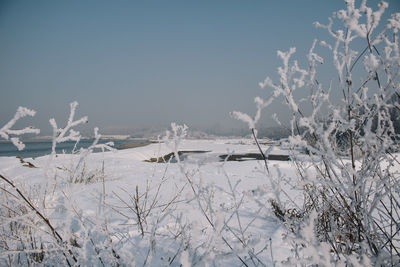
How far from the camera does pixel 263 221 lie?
212cm

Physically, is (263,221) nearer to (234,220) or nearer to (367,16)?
(234,220)

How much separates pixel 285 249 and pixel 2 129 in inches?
65.8

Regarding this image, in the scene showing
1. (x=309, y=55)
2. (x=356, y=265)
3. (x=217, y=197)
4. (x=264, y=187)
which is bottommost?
(x=217, y=197)

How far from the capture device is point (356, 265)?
535mm

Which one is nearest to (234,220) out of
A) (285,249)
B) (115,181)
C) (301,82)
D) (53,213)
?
(285,249)

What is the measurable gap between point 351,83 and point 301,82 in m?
0.18

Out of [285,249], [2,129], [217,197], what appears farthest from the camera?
[217,197]

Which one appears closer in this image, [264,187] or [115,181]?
[264,187]

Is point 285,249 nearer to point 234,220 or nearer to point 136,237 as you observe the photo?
point 234,220

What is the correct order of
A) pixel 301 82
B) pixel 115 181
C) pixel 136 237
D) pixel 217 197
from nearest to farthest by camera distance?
pixel 301 82
pixel 136 237
pixel 217 197
pixel 115 181

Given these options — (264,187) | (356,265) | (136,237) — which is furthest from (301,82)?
A: (136,237)

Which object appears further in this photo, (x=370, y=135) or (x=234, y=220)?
(x=234, y=220)

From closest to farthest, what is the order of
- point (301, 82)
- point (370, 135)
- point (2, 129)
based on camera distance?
point (370, 135) → point (2, 129) → point (301, 82)

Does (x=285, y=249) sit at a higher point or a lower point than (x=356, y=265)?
lower
